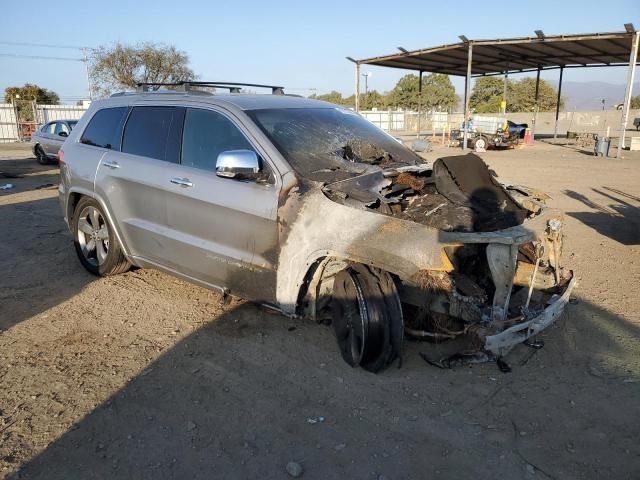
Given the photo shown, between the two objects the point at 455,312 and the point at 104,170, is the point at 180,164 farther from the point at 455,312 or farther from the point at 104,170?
the point at 455,312

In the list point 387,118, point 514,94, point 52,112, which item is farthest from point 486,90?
point 52,112

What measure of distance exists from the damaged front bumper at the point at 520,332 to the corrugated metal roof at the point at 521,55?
20165 mm

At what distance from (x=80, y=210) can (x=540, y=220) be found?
452 centimetres

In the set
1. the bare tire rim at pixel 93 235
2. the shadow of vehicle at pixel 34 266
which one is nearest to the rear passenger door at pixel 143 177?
the bare tire rim at pixel 93 235

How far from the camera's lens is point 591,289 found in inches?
201

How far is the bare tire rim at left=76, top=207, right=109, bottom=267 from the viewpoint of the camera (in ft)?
17.5

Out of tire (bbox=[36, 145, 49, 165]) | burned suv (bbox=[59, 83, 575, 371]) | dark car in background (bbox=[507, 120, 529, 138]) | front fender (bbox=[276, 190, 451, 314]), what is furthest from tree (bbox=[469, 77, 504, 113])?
front fender (bbox=[276, 190, 451, 314])

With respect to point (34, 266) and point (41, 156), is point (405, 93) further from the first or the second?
point (34, 266)

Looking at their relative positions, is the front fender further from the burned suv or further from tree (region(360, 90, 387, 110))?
tree (region(360, 90, 387, 110))

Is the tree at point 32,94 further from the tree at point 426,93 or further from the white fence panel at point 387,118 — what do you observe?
the tree at point 426,93

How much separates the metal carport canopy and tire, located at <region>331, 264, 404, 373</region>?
66.2 ft

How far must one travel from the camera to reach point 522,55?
26641mm

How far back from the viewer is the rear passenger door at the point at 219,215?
3756 mm

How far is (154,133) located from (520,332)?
3454 millimetres
